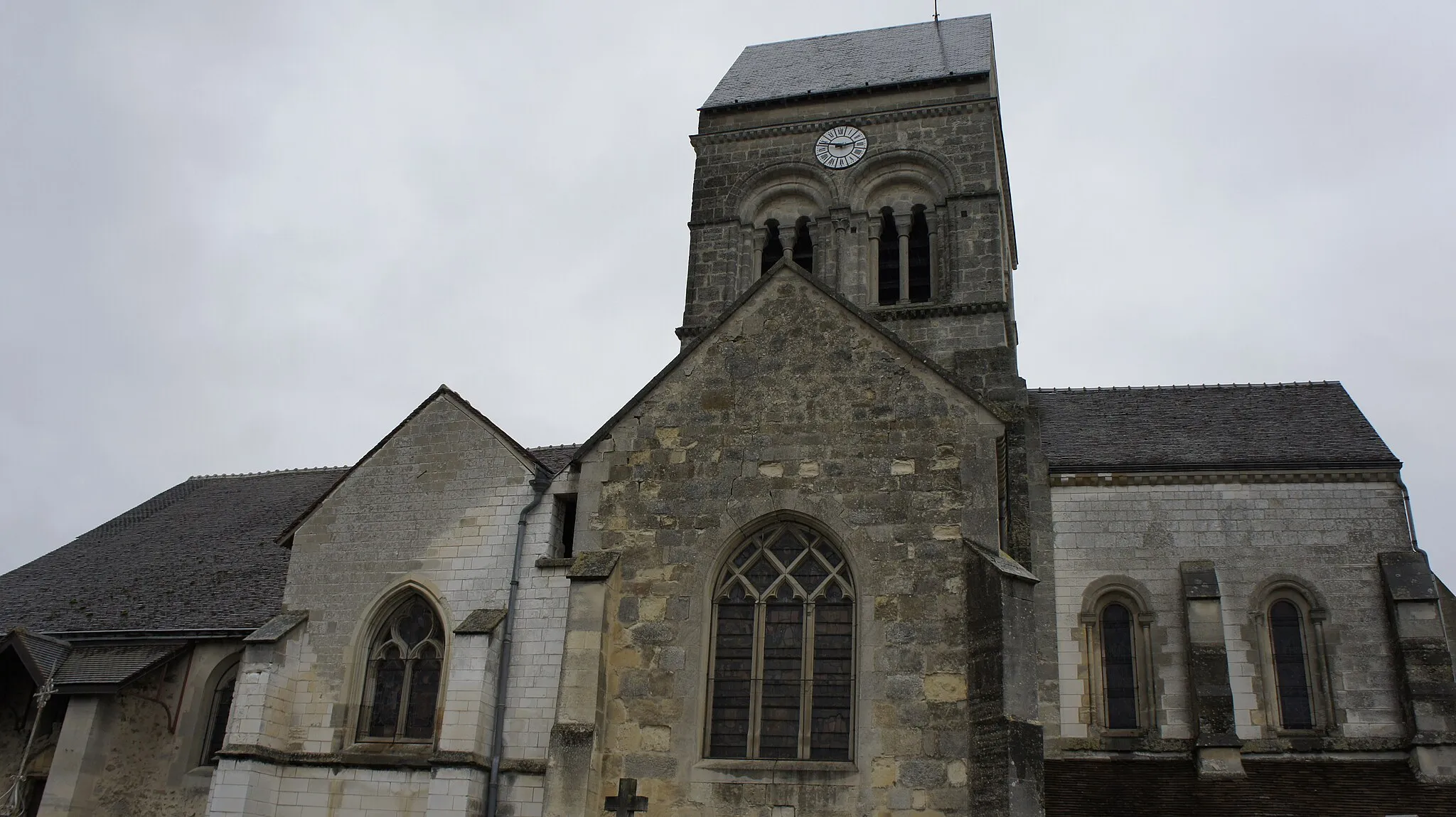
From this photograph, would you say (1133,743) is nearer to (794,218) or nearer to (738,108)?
(794,218)

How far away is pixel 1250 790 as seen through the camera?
1739 cm

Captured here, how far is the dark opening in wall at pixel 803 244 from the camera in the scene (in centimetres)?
2569

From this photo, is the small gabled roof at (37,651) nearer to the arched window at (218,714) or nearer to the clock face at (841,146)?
the arched window at (218,714)

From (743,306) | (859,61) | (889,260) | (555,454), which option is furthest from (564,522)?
(859,61)

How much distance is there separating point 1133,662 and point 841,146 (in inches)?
488

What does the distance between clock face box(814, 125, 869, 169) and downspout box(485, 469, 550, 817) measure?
39.8 ft

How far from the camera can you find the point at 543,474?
16.8 metres

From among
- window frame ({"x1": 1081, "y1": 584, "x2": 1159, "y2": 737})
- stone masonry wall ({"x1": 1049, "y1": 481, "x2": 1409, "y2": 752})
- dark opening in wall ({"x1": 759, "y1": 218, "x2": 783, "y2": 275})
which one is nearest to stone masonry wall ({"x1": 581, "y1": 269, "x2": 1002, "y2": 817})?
stone masonry wall ({"x1": 1049, "y1": 481, "x2": 1409, "y2": 752})

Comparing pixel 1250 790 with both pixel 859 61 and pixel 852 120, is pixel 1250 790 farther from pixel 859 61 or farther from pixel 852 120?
pixel 859 61

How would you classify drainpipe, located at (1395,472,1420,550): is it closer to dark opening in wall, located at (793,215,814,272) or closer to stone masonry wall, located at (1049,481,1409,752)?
stone masonry wall, located at (1049,481,1409,752)

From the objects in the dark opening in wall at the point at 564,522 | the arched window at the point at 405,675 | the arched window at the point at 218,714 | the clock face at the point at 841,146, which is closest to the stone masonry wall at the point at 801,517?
the dark opening in wall at the point at 564,522

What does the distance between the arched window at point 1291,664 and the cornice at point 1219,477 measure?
2101 millimetres

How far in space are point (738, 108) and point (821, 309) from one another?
1356 cm

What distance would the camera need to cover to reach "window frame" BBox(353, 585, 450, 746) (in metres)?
15.9
